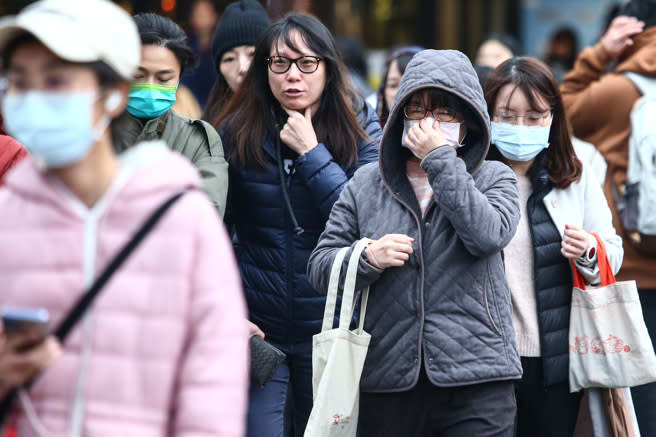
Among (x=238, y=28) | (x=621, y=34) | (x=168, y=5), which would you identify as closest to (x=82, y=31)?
(x=238, y=28)

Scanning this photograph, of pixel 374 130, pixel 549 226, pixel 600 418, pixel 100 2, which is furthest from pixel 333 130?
pixel 100 2

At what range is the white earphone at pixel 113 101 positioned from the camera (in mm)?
2381

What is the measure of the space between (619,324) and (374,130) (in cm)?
145

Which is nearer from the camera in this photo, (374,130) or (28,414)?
(28,414)

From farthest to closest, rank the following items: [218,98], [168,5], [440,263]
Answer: [168,5] → [218,98] → [440,263]

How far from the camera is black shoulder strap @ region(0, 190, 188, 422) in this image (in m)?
2.22

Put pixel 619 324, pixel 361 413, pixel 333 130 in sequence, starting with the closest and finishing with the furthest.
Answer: pixel 361 413 → pixel 619 324 → pixel 333 130

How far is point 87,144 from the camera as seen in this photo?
232cm

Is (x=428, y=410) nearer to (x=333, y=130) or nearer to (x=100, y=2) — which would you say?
(x=333, y=130)

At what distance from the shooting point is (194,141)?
408cm

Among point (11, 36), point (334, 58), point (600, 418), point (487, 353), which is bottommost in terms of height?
point (600, 418)

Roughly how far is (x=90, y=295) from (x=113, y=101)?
50 cm

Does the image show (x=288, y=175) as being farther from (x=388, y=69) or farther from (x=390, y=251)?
(x=388, y=69)

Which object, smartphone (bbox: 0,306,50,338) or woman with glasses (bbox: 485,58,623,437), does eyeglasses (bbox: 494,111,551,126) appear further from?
smartphone (bbox: 0,306,50,338)
